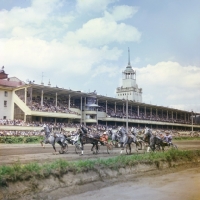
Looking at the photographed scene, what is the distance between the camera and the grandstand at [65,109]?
4047 cm

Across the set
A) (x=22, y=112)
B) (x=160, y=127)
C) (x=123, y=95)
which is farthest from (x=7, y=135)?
(x=123, y=95)

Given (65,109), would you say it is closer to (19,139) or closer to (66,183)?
(19,139)

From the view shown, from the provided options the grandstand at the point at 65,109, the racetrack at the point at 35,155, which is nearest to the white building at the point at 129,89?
the grandstand at the point at 65,109

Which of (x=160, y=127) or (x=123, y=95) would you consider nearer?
(x=160, y=127)

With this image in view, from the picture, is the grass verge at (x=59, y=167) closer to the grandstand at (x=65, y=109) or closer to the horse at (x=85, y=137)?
the horse at (x=85, y=137)

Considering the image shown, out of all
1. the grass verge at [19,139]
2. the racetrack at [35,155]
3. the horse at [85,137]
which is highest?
the horse at [85,137]

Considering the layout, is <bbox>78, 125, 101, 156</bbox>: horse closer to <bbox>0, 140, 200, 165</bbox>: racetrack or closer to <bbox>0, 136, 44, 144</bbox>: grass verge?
<bbox>0, 140, 200, 165</bbox>: racetrack

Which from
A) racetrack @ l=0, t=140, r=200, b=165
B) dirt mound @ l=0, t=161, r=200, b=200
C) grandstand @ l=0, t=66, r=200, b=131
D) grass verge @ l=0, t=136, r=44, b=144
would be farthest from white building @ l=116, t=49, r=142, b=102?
dirt mound @ l=0, t=161, r=200, b=200

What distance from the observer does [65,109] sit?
4603 centimetres

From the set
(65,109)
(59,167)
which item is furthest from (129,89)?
(59,167)

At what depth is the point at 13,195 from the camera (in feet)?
29.9

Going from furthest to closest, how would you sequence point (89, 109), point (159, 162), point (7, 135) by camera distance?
point (89, 109), point (7, 135), point (159, 162)

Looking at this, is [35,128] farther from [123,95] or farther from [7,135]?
[123,95]

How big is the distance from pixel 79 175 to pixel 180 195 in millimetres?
3810
